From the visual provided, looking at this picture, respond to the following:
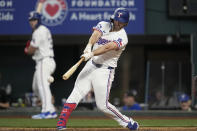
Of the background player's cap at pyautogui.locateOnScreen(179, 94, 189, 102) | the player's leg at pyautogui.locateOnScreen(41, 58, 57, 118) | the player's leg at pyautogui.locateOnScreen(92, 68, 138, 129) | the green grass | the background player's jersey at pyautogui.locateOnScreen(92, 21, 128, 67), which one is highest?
the background player's jersey at pyautogui.locateOnScreen(92, 21, 128, 67)

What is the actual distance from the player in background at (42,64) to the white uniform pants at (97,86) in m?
2.58

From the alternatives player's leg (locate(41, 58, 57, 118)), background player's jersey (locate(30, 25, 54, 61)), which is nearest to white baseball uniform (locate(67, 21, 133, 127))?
player's leg (locate(41, 58, 57, 118))

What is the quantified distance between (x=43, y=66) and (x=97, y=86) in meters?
2.85

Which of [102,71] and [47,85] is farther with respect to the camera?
Result: [47,85]

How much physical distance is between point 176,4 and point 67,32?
2674 millimetres

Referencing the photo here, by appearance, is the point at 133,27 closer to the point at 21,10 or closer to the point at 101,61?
the point at 21,10

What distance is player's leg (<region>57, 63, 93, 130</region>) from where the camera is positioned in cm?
742

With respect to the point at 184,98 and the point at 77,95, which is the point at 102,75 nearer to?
the point at 77,95

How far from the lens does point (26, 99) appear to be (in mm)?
13977

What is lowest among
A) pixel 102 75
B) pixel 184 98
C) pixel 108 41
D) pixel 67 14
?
pixel 184 98

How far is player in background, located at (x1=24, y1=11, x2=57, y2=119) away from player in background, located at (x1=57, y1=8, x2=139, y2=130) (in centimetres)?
256

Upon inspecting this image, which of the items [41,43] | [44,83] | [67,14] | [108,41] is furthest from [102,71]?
[67,14]

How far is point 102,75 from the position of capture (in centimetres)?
754

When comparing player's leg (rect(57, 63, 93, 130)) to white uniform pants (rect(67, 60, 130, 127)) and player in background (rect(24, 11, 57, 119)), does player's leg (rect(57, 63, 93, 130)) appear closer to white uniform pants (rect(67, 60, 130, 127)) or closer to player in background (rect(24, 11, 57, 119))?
white uniform pants (rect(67, 60, 130, 127))
